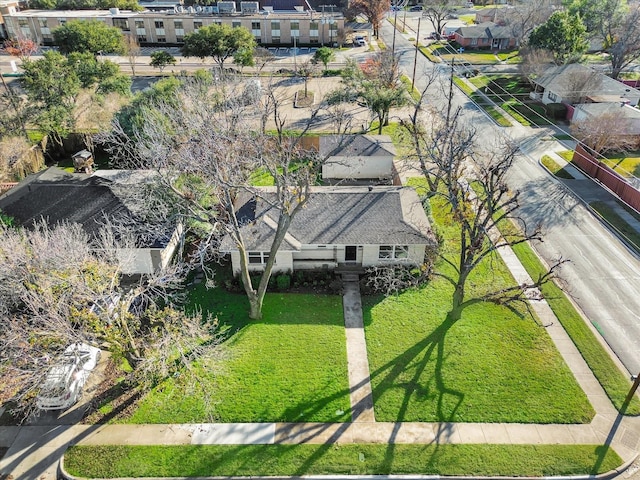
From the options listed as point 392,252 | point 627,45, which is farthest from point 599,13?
point 392,252

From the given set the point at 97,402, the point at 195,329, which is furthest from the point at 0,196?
the point at 195,329

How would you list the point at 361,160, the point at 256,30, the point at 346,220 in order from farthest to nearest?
1. the point at 256,30
2. the point at 361,160
3. the point at 346,220

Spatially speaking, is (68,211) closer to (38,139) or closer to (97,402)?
(97,402)

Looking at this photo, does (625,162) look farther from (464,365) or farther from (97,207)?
(97,207)

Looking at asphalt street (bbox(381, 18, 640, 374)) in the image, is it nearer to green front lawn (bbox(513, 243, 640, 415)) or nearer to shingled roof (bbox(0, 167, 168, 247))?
green front lawn (bbox(513, 243, 640, 415))

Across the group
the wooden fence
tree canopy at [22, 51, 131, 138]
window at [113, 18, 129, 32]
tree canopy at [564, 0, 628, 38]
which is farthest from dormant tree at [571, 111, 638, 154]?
window at [113, 18, 129, 32]

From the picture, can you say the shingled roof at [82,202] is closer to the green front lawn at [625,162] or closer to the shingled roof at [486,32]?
the green front lawn at [625,162]
